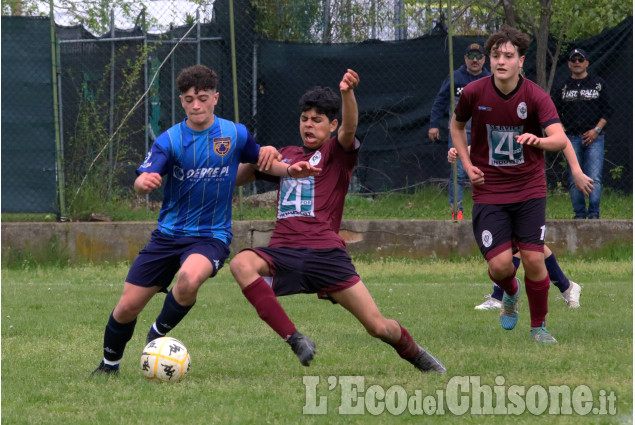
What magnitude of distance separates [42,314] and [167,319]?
273 cm

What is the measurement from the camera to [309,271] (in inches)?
197

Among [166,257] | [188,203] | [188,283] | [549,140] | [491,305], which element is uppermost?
[549,140]

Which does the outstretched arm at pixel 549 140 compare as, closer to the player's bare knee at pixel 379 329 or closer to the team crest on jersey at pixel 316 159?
the team crest on jersey at pixel 316 159

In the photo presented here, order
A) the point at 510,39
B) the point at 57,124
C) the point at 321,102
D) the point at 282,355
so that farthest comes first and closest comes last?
the point at 57,124 < the point at 510,39 < the point at 282,355 < the point at 321,102

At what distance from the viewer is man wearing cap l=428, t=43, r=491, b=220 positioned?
10.6 m

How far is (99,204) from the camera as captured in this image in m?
11.1

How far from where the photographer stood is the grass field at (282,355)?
4273 mm

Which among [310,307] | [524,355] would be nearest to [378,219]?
[310,307]

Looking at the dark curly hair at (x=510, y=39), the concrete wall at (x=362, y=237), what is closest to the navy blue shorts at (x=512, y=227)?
the dark curly hair at (x=510, y=39)

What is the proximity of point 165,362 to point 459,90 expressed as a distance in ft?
22.1

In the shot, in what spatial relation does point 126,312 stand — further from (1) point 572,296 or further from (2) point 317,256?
(1) point 572,296

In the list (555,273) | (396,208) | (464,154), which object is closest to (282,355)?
(464,154)

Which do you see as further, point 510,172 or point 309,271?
point 510,172

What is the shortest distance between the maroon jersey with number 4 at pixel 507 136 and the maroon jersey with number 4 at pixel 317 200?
126 cm
